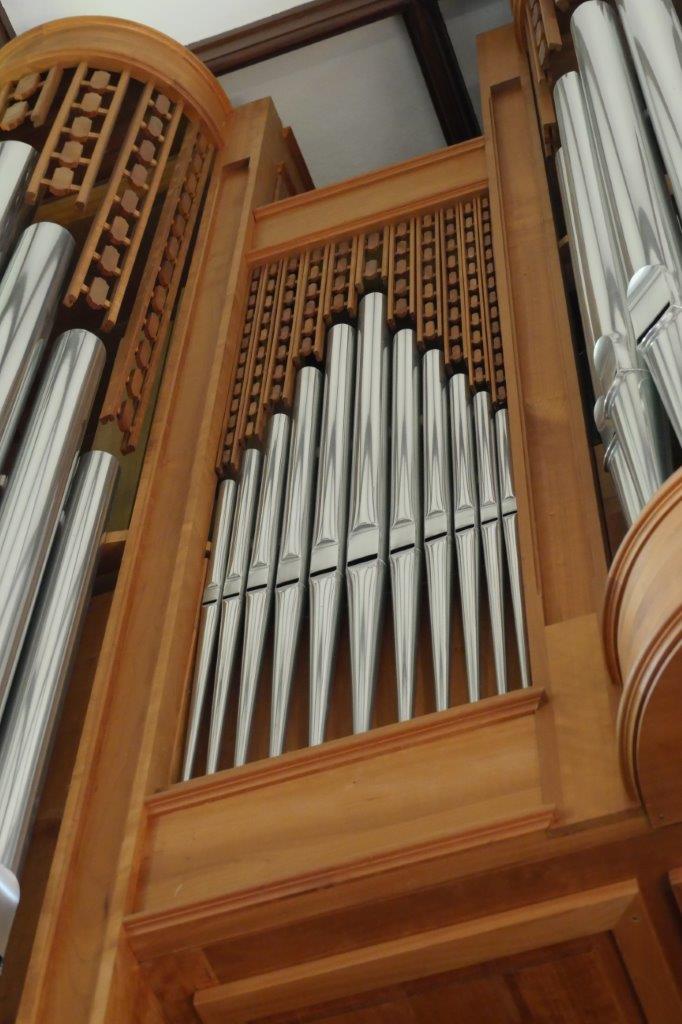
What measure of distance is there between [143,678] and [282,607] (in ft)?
1.28

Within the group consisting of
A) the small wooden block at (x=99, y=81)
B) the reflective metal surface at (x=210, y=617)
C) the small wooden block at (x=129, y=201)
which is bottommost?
the reflective metal surface at (x=210, y=617)

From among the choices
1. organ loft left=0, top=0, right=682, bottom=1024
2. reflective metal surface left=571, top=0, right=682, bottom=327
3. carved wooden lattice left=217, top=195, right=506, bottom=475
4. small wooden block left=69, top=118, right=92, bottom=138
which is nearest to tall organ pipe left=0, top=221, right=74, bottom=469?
organ loft left=0, top=0, right=682, bottom=1024

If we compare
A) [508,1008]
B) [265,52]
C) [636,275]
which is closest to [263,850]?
[508,1008]

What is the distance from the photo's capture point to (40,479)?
384cm

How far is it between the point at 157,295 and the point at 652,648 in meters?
2.74

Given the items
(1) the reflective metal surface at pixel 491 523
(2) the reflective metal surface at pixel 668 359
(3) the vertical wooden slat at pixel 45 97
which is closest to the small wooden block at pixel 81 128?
(3) the vertical wooden slat at pixel 45 97

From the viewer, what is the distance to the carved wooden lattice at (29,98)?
17.3ft

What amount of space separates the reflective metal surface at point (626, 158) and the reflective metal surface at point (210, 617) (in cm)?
128

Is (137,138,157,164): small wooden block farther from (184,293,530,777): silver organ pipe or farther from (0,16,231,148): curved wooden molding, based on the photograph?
(184,293,530,777): silver organ pipe

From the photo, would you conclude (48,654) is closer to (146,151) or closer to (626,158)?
(626,158)

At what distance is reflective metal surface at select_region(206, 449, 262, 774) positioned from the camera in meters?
3.40

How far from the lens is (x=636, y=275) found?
344 centimetres

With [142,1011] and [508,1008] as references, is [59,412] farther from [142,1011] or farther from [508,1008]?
[508,1008]

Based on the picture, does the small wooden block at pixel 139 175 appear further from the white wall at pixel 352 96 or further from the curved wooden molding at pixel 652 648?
the curved wooden molding at pixel 652 648
